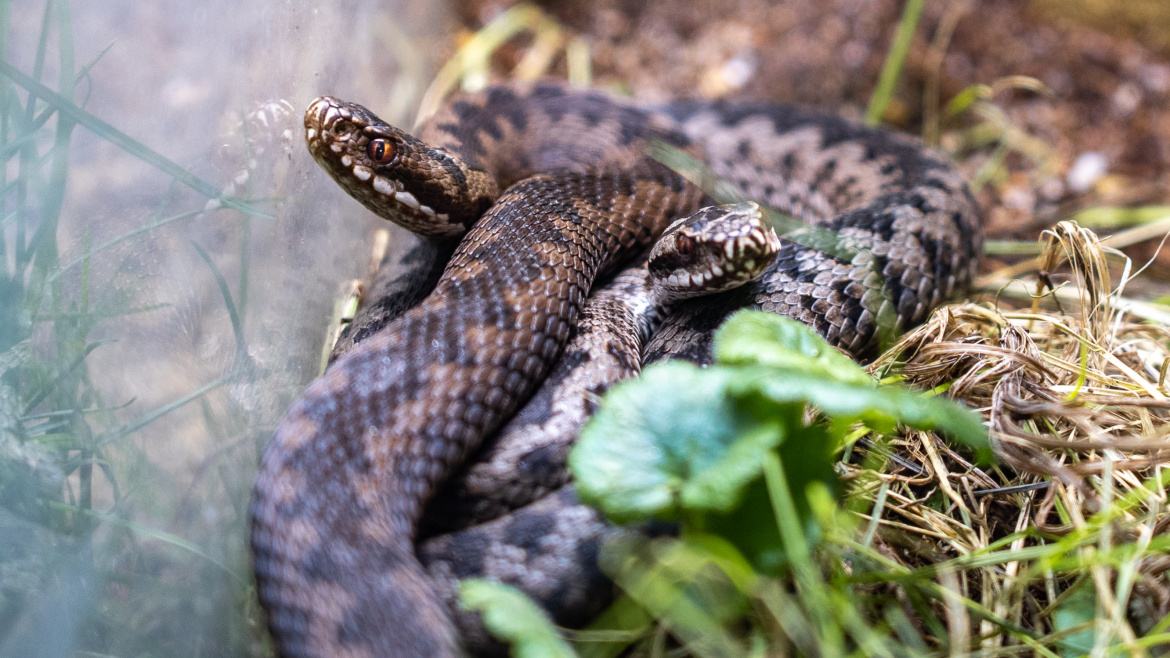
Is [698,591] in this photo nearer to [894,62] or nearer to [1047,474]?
[1047,474]

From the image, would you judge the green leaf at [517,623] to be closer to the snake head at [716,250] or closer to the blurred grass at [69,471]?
the blurred grass at [69,471]

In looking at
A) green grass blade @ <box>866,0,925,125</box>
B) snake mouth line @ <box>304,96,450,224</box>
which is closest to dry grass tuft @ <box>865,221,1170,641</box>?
snake mouth line @ <box>304,96,450,224</box>

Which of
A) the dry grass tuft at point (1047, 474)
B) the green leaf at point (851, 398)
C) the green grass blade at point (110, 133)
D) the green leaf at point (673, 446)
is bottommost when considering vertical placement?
the dry grass tuft at point (1047, 474)

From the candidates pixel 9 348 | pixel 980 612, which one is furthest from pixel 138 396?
pixel 980 612

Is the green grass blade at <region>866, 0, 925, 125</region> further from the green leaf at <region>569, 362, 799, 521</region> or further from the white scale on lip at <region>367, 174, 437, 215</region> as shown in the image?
the green leaf at <region>569, 362, 799, 521</region>

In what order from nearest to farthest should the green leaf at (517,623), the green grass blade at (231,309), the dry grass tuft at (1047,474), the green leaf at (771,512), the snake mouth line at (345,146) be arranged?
the green leaf at (517,623)
the green leaf at (771,512)
the dry grass tuft at (1047,474)
the green grass blade at (231,309)
the snake mouth line at (345,146)

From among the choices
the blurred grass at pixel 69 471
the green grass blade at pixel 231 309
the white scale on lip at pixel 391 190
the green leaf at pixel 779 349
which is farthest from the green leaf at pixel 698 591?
the white scale on lip at pixel 391 190

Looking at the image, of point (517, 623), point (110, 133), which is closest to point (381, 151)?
point (110, 133)
